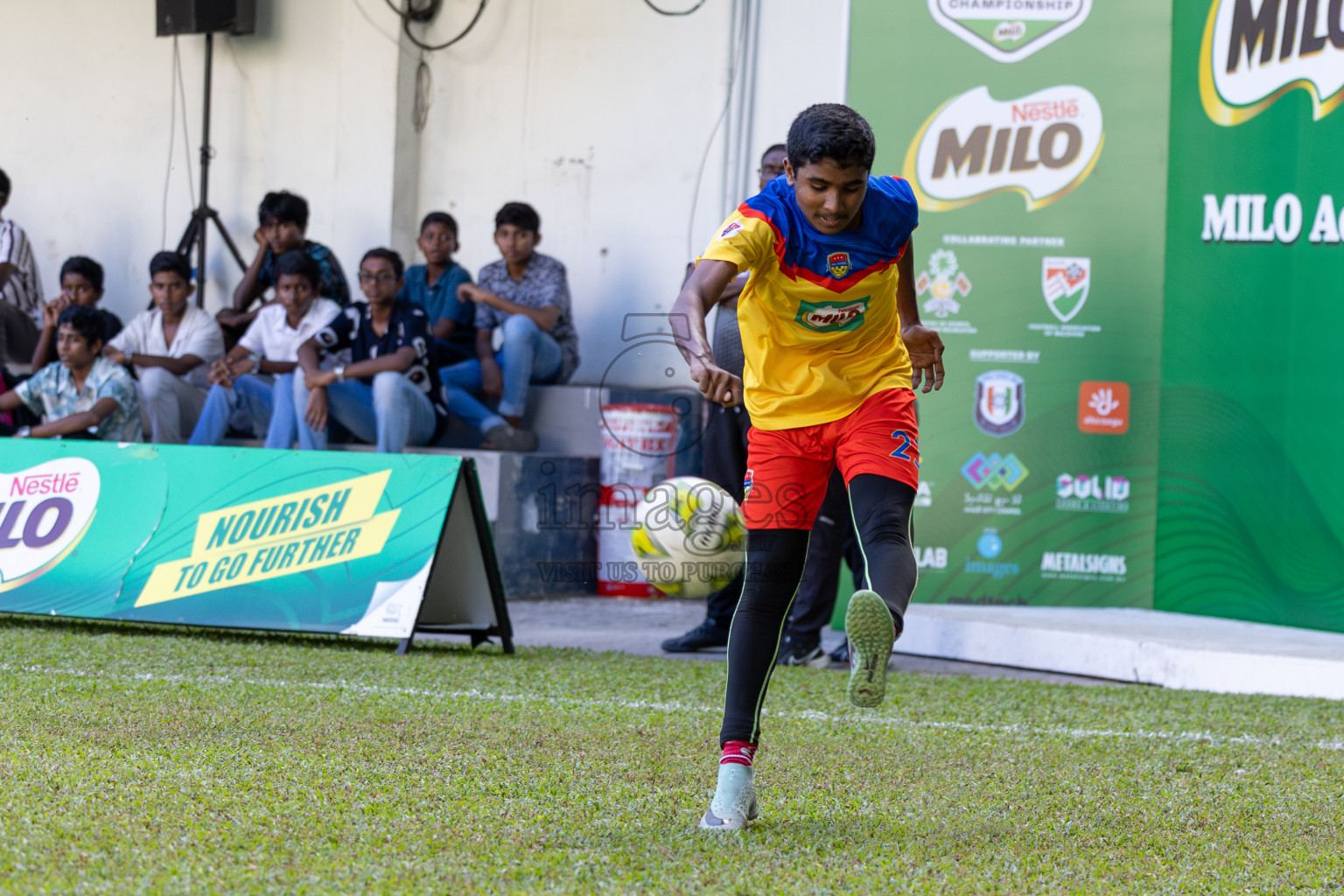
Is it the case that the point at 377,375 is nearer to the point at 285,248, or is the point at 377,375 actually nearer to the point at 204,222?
the point at 285,248

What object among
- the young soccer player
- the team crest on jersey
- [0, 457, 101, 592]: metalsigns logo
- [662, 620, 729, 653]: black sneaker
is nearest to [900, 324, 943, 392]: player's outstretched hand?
the young soccer player

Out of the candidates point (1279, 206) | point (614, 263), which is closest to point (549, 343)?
point (614, 263)

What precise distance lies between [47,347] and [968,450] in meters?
6.31

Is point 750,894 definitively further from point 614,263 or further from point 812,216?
point 614,263

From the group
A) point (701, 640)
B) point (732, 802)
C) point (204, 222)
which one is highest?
point (204, 222)

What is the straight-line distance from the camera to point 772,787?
12.3ft

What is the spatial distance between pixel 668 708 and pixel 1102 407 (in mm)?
3440

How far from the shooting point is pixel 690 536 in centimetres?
516

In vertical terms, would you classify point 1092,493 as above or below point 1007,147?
below

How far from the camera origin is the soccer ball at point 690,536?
514 cm

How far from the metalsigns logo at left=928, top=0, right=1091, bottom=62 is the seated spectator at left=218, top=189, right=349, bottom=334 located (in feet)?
14.8

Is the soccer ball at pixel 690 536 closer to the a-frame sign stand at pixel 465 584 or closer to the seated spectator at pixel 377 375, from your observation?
the a-frame sign stand at pixel 465 584

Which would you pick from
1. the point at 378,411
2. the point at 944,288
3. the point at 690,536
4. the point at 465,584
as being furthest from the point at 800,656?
the point at 378,411

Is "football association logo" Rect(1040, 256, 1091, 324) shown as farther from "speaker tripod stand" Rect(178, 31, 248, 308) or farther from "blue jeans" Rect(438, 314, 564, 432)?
"speaker tripod stand" Rect(178, 31, 248, 308)
